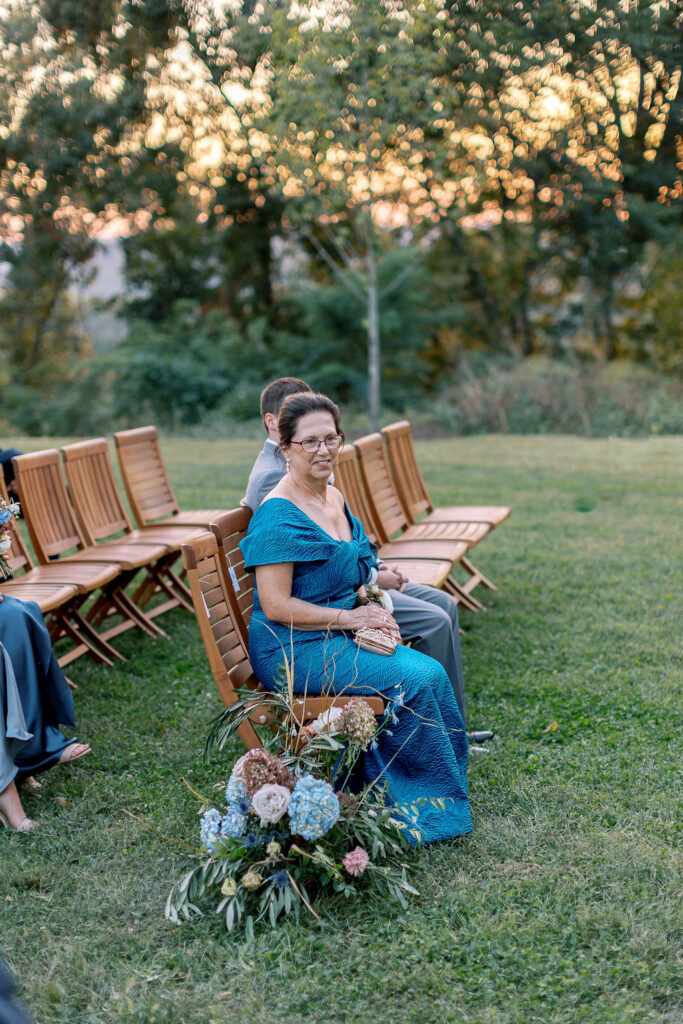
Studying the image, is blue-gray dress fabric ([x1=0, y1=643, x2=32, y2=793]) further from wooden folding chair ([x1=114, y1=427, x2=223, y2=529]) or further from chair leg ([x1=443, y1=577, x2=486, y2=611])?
chair leg ([x1=443, y1=577, x2=486, y2=611])

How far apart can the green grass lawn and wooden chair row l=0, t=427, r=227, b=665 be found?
291 mm

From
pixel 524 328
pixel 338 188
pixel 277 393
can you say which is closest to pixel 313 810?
pixel 277 393

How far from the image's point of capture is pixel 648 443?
48.8 ft

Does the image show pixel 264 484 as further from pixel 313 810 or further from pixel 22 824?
pixel 313 810

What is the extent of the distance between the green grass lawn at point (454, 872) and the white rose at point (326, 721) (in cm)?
58

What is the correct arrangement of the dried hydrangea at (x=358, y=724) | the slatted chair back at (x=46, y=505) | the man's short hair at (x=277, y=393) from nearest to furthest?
1. the dried hydrangea at (x=358, y=724)
2. the man's short hair at (x=277, y=393)
3. the slatted chair back at (x=46, y=505)

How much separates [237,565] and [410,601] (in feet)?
2.80

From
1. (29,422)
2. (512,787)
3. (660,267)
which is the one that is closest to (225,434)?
(29,422)

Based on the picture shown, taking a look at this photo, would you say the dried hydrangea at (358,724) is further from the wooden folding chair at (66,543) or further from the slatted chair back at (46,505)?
the slatted chair back at (46,505)

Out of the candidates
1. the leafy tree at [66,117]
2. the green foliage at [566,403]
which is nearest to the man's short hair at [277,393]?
the green foliage at [566,403]

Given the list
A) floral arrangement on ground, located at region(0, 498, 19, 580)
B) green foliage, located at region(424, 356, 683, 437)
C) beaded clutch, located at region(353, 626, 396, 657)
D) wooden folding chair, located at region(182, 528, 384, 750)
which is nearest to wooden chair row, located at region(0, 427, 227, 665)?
floral arrangement on ground, located at region(0, 498, 19, 580)

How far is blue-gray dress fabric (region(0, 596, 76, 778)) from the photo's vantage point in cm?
412

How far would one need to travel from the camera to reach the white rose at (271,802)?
3.10m

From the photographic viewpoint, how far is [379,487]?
264 inches
